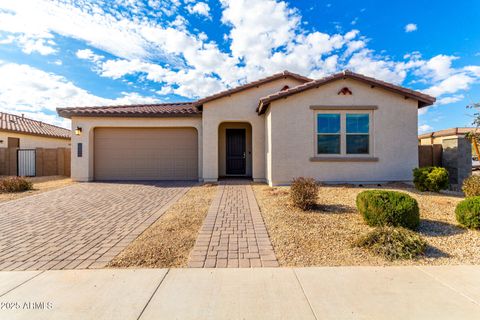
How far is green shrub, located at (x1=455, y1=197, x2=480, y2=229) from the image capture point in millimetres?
4594

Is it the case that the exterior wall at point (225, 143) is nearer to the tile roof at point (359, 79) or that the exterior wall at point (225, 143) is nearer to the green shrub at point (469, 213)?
the tile roof at point (359, 79)

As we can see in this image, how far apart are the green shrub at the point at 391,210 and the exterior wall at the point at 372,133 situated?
4833mm

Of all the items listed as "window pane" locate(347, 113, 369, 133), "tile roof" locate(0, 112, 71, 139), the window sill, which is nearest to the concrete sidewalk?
the window sill

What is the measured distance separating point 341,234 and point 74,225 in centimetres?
575

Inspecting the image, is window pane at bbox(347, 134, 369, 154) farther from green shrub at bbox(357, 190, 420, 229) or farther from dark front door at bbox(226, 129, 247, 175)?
dark front door at bbox(226, 129, 247, 175)

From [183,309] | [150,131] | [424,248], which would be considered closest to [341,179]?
[424,248]

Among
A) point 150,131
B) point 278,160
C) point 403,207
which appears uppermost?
point 150,131

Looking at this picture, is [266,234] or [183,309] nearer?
[183,309]

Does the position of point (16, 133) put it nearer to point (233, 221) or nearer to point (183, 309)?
point (233, 221)

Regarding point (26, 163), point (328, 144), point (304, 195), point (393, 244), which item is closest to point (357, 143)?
point (328, 144)

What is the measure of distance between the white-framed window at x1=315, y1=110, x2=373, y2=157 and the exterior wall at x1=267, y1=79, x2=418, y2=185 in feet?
0.74

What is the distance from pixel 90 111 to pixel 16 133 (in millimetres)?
11506

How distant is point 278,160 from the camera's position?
969 cm

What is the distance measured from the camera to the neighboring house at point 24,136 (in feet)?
56.6
